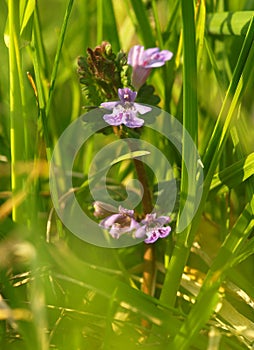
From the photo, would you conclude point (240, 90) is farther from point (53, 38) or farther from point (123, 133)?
point (53, 38)

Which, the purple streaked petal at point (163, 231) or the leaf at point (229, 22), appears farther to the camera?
the leaf at point (229, 22)

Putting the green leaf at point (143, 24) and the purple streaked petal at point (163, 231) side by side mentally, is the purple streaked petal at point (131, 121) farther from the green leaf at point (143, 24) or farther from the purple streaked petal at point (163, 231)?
the green leaf at point (143, 24)

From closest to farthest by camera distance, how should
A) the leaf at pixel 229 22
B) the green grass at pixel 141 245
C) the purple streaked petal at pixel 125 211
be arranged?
the green grass at pixel 141 245 < the purple streaked petal at pixel 125 211 < the leaf at pixel 229 22

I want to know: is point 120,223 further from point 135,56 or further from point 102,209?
point 135,56

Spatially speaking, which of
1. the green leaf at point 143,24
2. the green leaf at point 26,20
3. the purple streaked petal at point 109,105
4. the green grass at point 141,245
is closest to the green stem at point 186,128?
the green grass at point 141,245

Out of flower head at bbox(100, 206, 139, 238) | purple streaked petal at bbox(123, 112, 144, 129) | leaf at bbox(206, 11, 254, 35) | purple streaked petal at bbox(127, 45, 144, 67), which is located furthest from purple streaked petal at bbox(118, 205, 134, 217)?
leaf at bbox(206, 11, 254, 35)

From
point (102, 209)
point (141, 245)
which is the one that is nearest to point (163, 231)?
point (102, 209)
